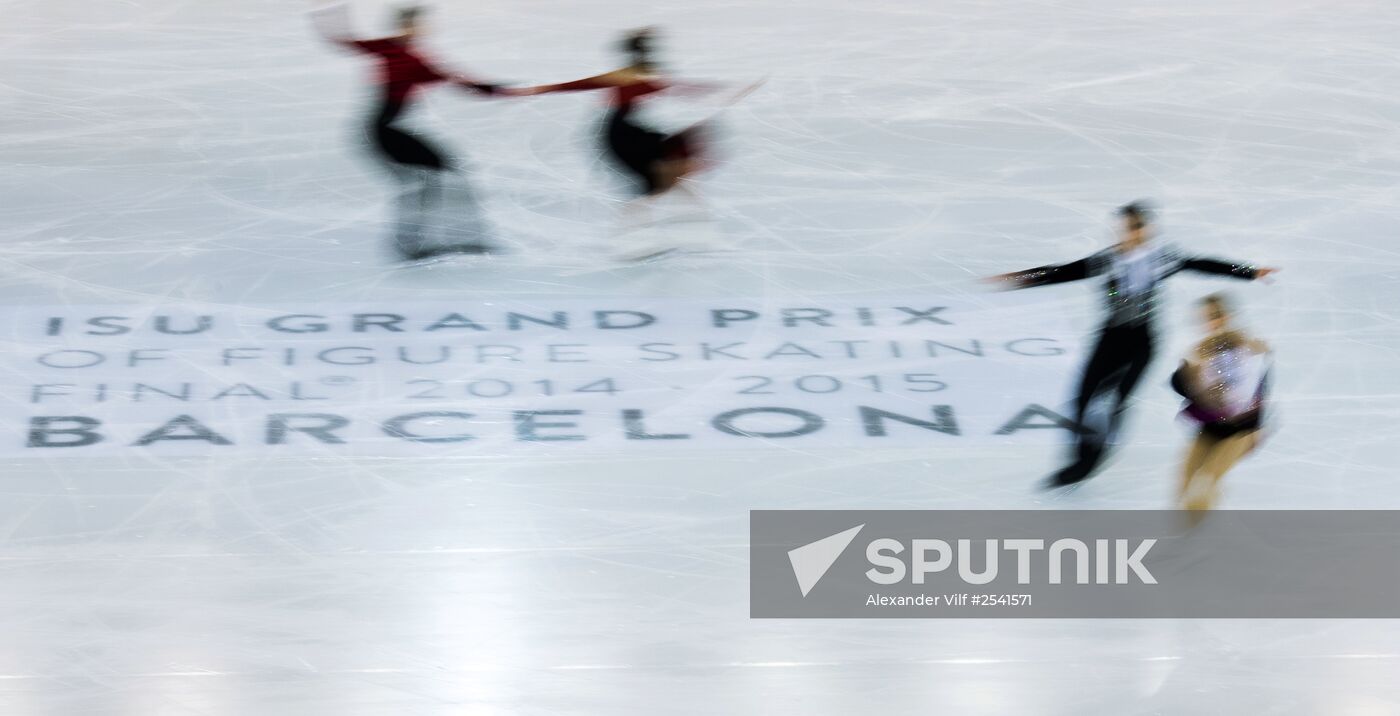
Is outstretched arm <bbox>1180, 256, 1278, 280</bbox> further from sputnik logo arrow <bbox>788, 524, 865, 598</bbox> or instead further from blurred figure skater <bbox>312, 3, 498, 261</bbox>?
blurred figure skater <bbox>312, 3, 498, 261</bbox>

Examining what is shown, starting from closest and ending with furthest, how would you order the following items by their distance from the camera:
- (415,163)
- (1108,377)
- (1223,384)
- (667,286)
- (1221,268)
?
(1223,384)
(1221,268)
(1108,377)
(667,286)
(415,163)

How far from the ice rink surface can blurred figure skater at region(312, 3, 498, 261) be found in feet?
0.48

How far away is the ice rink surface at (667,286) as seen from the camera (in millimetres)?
4043

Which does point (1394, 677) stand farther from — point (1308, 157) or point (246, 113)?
point (246, 113)

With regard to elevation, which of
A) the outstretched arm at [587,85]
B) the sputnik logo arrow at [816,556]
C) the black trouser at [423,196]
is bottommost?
the sputnik logo arrow at [816,556]

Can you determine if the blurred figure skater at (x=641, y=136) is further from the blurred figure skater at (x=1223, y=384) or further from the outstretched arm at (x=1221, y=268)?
the blurred figure skater at (x=1223, y=384)

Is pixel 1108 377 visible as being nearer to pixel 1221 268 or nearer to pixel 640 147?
pixel 1221 268

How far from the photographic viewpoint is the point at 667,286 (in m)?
6.56

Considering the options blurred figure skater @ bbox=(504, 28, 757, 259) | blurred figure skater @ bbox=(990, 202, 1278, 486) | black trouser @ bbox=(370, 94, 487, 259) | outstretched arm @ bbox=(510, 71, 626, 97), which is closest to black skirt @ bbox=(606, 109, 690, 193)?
blurred figure skater @ bbox=(504, 28, 757, 259)

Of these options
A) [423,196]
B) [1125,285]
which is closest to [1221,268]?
[1125,285]

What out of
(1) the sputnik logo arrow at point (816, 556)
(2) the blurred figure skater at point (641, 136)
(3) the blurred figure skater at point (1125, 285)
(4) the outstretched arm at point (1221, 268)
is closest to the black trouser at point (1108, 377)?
(3) the blurred figure skater at point (1125, 285)

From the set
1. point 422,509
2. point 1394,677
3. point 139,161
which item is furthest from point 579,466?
point 139,161

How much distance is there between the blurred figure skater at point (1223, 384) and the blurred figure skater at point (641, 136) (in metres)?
2.65

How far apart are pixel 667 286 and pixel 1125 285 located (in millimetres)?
2083
